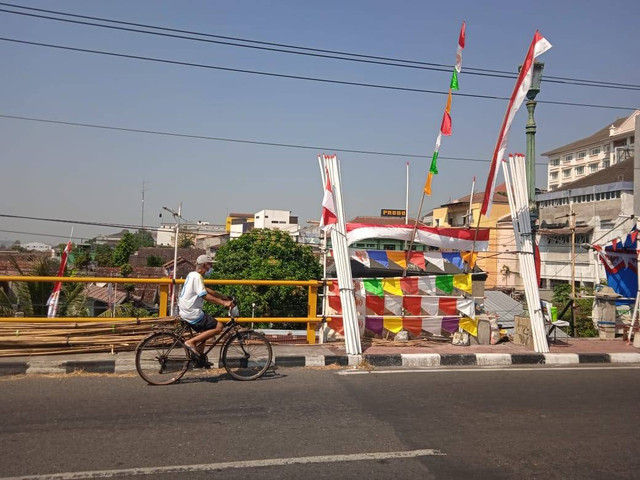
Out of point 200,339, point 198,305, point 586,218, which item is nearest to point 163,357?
point 200,339

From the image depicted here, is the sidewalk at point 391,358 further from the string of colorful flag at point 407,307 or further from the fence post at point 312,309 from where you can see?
the string of colorful flag at point 407,307

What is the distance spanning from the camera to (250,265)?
27609mm

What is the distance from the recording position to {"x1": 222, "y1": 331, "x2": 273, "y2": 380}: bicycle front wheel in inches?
294

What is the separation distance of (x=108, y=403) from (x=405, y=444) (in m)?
3.25

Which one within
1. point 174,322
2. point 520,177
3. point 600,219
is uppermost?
point 600,219

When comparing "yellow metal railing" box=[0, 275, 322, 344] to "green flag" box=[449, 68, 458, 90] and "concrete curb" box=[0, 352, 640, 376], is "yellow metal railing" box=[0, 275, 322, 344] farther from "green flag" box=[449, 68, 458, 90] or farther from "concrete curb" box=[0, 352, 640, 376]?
"green flag" box=[449, 68, 458, 90]

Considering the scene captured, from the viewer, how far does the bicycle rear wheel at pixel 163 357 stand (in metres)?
7.06

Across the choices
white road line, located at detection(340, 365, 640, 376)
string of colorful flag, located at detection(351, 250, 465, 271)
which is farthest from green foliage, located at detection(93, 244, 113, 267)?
white road line, located at detection(340, 365, 640, 376)

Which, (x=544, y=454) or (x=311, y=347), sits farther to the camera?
(x=311, y=347)

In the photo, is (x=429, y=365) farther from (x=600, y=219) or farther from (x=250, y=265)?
(x=600, y=219)

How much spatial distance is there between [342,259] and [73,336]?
4254mm

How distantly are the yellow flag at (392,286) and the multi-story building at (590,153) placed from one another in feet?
195

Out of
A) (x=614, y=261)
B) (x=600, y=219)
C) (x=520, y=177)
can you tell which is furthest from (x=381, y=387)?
(x=600, y=219)

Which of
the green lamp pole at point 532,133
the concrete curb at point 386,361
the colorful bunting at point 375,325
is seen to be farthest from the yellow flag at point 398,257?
the concrete curb at point 386,361
